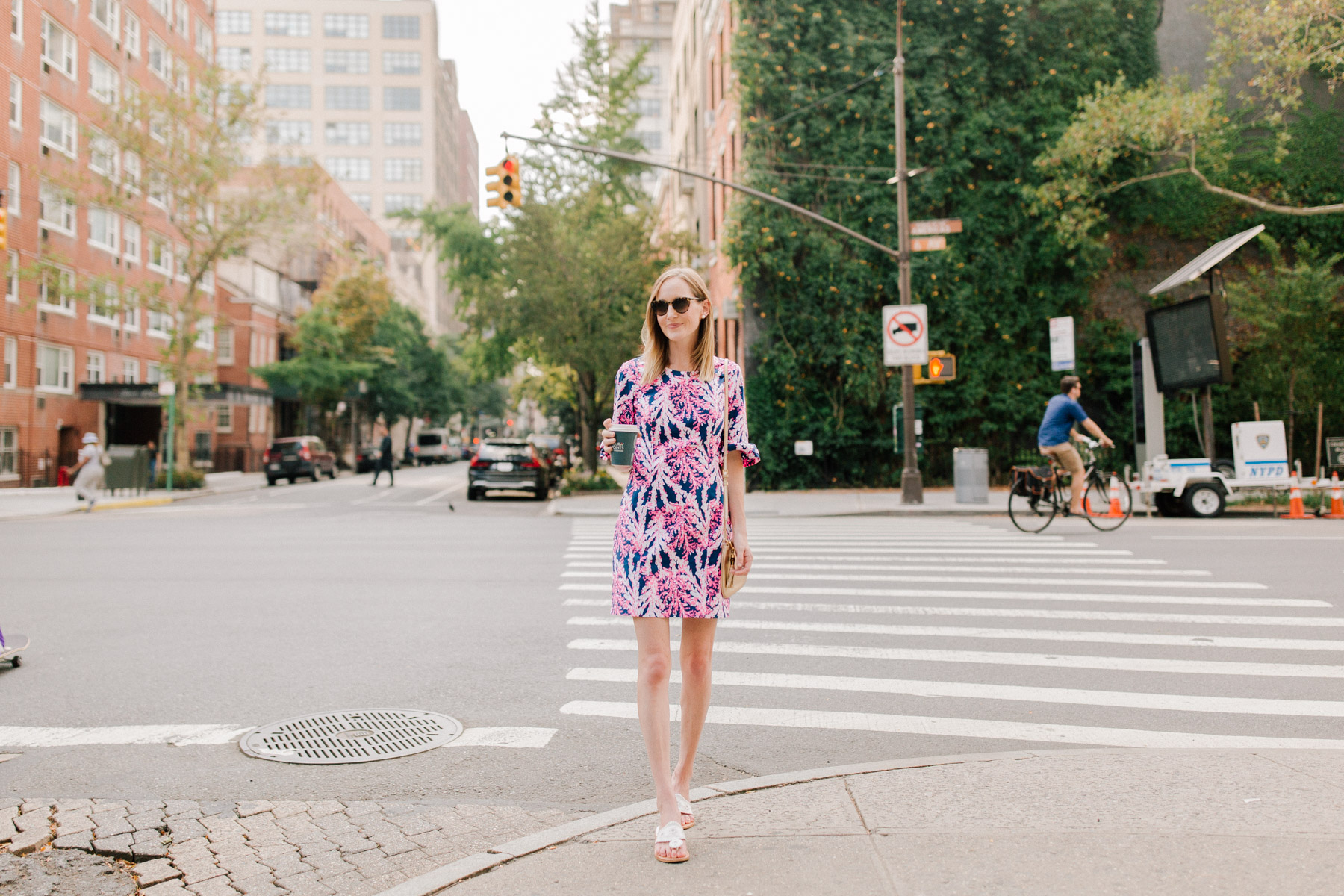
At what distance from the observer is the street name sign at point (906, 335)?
19.8 meters

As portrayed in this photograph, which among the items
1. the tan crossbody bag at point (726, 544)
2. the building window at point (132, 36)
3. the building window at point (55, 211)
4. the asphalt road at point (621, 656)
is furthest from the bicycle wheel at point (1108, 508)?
the building window at point (132, 36)

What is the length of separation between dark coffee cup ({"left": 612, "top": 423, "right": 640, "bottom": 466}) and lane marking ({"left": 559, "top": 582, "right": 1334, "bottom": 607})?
538 cm

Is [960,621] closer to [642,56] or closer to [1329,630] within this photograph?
[1329,630]

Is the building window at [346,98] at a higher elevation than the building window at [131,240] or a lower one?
higher

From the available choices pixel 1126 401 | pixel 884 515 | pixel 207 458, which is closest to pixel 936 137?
pixel 1126 401

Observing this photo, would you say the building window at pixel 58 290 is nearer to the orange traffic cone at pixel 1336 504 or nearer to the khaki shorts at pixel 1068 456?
the khaki shorts at pixel 1068 456

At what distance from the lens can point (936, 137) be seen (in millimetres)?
26203

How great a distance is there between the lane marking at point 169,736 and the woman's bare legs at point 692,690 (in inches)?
54.4

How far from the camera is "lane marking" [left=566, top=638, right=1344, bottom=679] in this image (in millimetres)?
6309

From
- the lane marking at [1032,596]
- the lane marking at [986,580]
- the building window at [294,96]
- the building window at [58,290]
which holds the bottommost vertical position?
the lane marking at [1032,596]

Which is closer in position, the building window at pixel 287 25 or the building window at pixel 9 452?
the building window at pixel 9 452

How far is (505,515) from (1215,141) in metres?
18.9

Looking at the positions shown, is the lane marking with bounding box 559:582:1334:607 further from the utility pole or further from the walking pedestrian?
the walking pedestrian

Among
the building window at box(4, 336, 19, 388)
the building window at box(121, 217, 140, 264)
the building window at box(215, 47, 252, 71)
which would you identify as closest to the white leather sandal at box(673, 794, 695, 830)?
the building window at box(4, 336, 19, 388)
